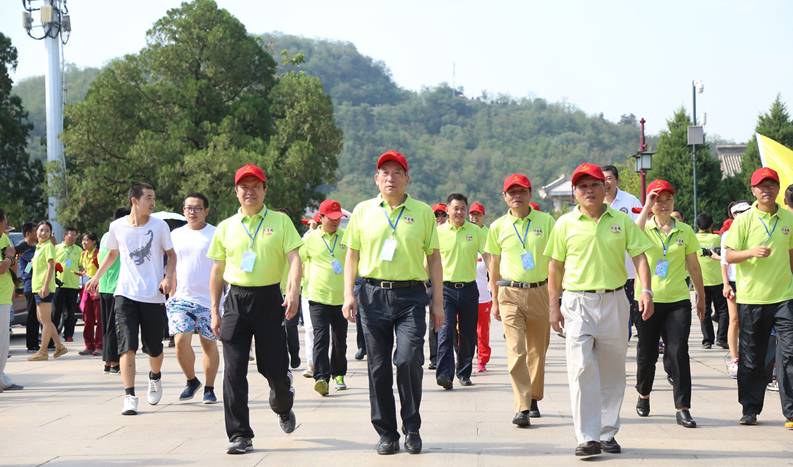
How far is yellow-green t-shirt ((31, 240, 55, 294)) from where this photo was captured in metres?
15.5

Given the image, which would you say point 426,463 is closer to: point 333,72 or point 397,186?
point 397,186

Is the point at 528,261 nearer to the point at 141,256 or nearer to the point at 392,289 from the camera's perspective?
the point at 392,289

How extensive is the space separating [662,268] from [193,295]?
167 inches

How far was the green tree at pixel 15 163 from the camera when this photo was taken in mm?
42438

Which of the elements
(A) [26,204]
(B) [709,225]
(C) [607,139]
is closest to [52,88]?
(A) [26,204]

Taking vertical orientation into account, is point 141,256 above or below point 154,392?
above

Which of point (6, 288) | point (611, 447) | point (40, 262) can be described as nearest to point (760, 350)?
point (611, 447)

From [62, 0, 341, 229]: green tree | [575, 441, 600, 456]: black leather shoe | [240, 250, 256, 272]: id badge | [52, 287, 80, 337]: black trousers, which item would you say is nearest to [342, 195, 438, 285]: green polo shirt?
[240, 250, 256, 272]: id badge

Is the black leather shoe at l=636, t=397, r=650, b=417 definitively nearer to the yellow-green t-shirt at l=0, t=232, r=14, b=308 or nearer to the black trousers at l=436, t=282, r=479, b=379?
the black trousers at l=436, t=282, r=479, b=379

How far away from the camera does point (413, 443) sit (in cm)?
730

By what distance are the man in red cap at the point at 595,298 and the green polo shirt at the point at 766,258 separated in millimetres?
1636

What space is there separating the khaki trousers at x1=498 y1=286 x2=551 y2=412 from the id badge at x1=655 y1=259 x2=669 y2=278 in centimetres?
93

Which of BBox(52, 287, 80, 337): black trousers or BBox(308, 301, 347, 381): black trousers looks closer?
BBox(308, 301, 347, 381): black trousers

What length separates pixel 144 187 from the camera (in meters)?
9.78
